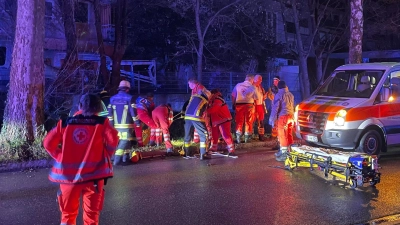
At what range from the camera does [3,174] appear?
9023 millimetres

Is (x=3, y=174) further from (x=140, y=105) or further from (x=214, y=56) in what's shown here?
(x=214, y=56)

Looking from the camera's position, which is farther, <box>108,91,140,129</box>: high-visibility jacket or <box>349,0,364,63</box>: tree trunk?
<box>349,0,364,63</box>: tree trunk

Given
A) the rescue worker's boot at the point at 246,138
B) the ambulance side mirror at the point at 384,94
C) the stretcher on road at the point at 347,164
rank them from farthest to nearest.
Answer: the rescue worker's boot at the point at 246,138 < the ambulance side mirror at the point at 384,94 < the stretcher on road at the point at 347,164

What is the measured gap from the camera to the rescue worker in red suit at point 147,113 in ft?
37.7

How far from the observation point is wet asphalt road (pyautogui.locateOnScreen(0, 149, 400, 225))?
618 cm

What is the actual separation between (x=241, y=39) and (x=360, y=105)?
42.2 ft

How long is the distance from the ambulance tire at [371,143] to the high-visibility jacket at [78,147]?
6.89m

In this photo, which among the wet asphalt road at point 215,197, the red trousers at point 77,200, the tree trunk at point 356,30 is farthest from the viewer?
the tree trunk at point 356,30

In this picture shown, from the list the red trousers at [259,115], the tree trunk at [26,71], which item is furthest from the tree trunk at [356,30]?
the tree trunk at [26,71]

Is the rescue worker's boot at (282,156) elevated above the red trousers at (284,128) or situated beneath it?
situated beneath

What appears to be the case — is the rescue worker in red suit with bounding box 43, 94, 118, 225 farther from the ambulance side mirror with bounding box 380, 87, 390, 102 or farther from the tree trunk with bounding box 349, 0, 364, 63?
the tree trunk with bounding box 349, 0, 364, 63

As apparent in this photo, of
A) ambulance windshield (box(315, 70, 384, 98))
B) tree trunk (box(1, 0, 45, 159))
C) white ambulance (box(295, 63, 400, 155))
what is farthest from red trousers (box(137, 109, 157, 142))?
ambulance windshield (box(315, 70, 384, 98))

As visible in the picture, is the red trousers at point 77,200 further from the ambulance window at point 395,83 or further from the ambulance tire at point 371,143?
the ambulance window at point 395,83

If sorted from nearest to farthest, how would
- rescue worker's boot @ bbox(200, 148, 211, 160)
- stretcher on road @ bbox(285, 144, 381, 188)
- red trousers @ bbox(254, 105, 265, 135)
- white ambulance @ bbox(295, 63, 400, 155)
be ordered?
stretcher on road @ bbox(285, 144, 381, 188)
white ambulance @ bbox(295, 63, 400, 155)
rescue worker's boot @ bbox(200, 148, 211, 160)
red trousers @ bbox(254, 105, 265, 135)
